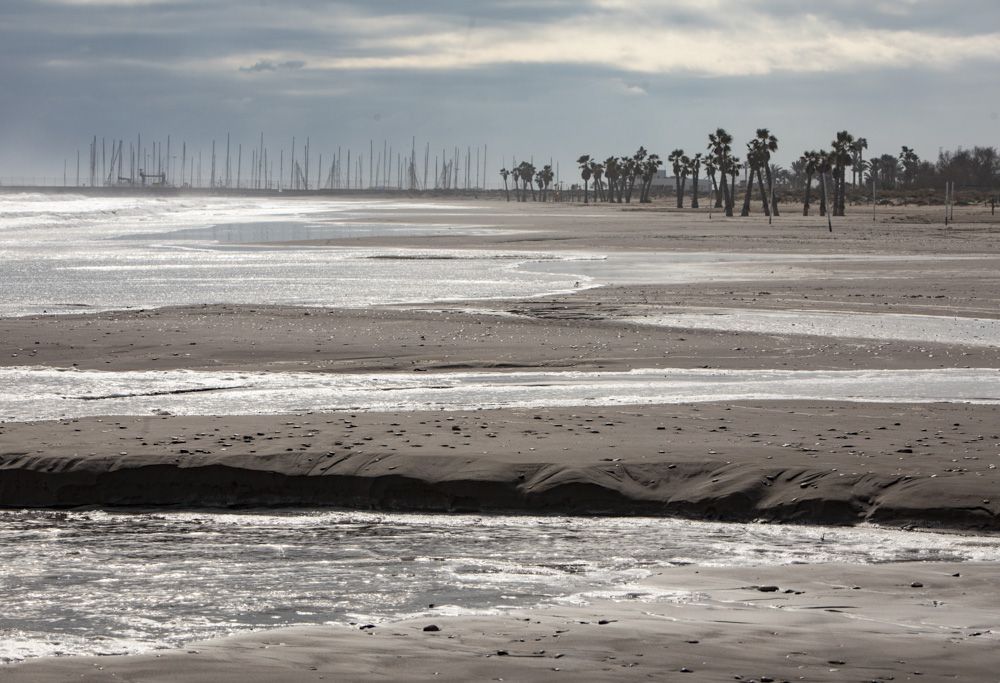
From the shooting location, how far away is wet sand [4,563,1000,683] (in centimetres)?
514

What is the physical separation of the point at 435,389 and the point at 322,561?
6.18m

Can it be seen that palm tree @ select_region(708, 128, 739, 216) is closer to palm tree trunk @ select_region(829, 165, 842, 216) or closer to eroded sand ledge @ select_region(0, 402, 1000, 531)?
palm tree trunk @ select_region(829, 165, 842, 216)

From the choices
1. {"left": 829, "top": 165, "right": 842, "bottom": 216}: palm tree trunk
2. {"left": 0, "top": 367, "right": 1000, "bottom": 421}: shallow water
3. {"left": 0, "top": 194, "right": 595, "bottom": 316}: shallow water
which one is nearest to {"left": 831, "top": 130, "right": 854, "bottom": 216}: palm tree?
{"left": 829, "top": 165, "right": 842, "bottom": 216}: palm tree trunk

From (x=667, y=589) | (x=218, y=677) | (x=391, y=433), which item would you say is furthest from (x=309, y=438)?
(x=218, y=677)

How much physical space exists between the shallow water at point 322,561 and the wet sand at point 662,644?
0.29 m

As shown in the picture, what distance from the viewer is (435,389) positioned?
13555mm

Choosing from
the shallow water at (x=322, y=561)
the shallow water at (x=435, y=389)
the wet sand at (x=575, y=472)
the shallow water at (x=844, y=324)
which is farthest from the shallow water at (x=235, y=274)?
the shallow water at (x=322, y=561)

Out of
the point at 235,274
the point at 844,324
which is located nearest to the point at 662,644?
the point at 844,324

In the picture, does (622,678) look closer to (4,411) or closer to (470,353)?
(4,411)

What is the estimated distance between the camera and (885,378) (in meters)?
14.2

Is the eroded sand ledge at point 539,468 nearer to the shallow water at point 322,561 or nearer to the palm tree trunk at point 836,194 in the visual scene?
the shallow water at point 322,561

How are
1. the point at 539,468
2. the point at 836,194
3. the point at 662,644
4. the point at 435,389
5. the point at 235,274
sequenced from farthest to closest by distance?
the point at 836,194
the point at 235,274
the point at 435,389
the point at 539,468
the point at 662,644

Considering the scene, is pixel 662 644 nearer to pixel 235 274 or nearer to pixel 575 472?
pixel 575 472

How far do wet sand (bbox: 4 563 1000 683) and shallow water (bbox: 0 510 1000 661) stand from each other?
0.29 metres
